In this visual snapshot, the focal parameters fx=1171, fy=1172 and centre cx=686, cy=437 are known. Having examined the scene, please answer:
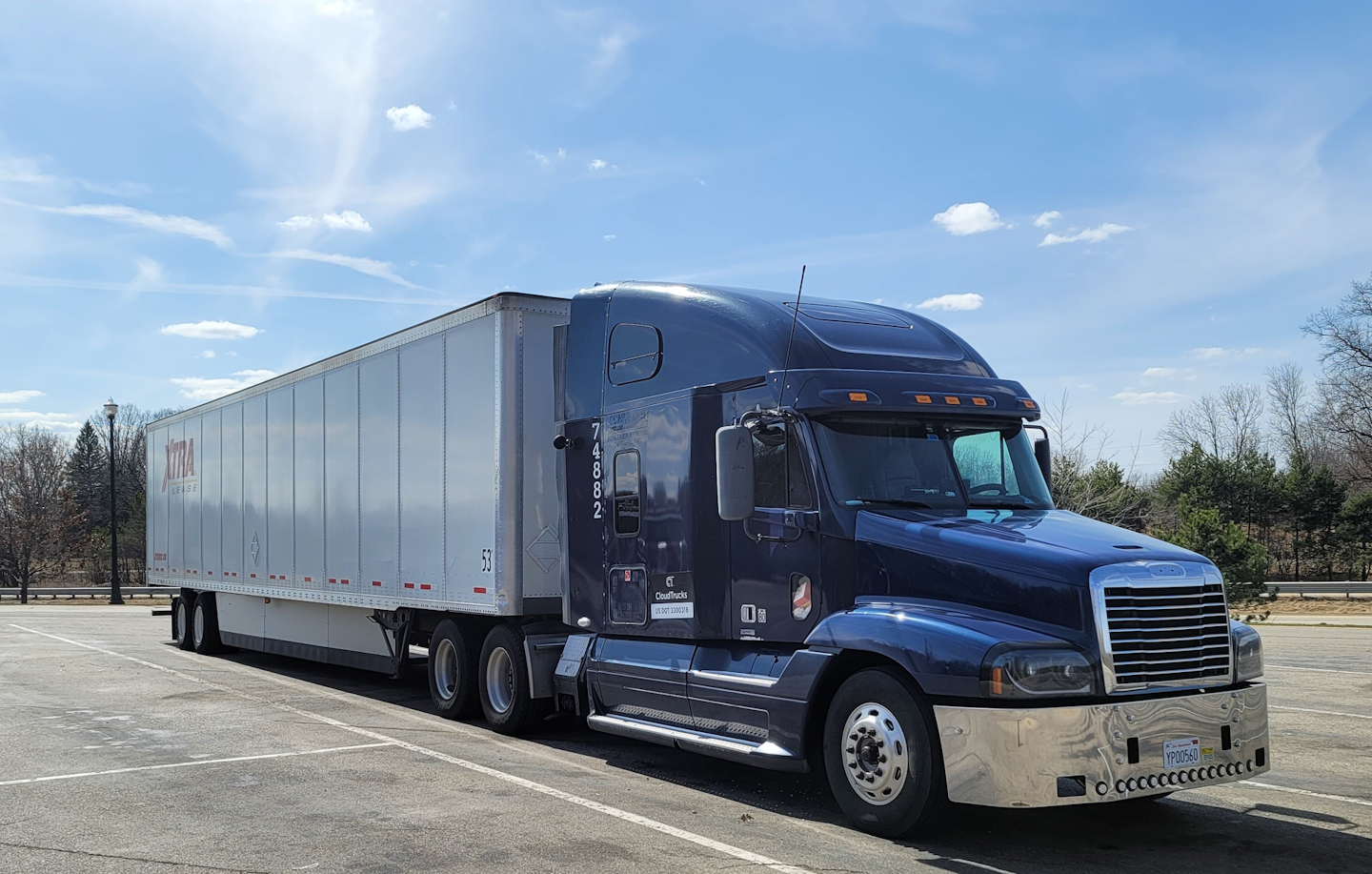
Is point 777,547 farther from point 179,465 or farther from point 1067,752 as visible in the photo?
point 179,465

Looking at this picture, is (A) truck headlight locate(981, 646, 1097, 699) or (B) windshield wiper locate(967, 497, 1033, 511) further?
(B) windshield wiper locate(967, 497, 1033, 511)

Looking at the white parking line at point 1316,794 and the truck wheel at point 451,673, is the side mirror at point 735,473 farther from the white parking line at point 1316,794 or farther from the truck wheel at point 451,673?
the truck wheel at point 451,673

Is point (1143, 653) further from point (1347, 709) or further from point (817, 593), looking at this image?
point (1347, 709)

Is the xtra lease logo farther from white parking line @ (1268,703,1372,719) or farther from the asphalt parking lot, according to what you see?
white parking line @ (1268,703,1372,719)

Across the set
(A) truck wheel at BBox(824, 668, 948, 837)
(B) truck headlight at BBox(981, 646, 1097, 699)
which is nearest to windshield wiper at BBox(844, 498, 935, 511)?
(A) truck wheel at BBox(824, 668, 948, 837)

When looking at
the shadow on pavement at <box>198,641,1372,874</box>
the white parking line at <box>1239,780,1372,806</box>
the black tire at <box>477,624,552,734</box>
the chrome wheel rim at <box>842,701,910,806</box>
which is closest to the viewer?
the shadow on pavement at <box>198,641,1372,874</box>

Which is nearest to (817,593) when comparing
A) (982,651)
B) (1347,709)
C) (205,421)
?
(982,651)

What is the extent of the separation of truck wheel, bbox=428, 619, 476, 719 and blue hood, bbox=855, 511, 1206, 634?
5537 millimetres

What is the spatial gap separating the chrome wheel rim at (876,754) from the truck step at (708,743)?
1.64ft

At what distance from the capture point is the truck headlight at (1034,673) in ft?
19.9

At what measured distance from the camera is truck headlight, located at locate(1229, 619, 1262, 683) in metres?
6.82

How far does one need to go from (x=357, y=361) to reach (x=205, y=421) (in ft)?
23.5

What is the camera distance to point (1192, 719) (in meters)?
6.40

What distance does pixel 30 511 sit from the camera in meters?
53.9
